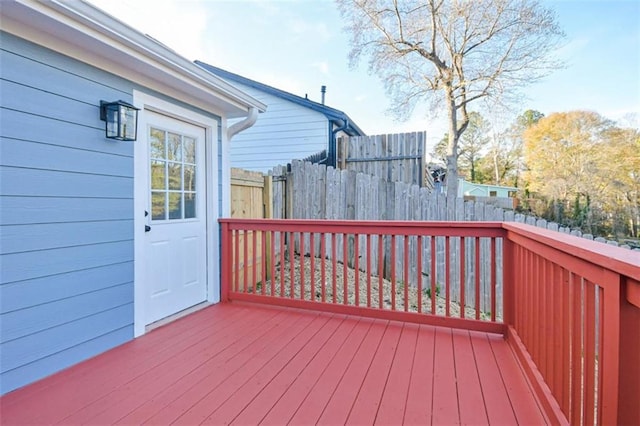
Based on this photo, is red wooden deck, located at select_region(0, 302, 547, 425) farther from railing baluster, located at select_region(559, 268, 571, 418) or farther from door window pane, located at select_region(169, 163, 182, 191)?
door window pane, located at select_region(169, 163, 182, 191)

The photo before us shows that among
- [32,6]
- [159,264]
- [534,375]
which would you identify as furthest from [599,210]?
[32,6]

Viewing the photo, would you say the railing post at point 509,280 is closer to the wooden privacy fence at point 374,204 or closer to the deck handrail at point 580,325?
the deck handrail at point 580,325

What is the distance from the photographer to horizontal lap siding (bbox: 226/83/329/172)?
7172mm

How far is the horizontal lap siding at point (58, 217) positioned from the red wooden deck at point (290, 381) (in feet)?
0.63

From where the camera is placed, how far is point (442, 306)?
426cm

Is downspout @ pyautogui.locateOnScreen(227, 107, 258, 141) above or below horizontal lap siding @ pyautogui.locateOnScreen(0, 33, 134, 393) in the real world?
above

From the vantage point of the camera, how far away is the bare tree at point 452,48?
6.52 m

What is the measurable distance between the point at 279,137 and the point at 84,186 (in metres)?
5.60

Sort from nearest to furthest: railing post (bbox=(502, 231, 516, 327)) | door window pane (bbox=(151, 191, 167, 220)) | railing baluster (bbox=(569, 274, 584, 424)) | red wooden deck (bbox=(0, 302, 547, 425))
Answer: railing baluster (bbox=(569, 274, 584, 424)) < red wooden deck (bbox=(0, 302, 547, 425)) < railing post (bbox=(502, 231, 516, 327)) < door window pane (bbox=(151, 191, 167, 220))

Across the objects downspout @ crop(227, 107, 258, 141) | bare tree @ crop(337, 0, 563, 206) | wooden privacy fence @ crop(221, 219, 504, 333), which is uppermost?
bare tree @ crop(337, 0, 563, 206)

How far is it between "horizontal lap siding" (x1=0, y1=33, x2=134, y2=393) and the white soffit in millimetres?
79

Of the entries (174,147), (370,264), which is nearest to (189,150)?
(174,147)

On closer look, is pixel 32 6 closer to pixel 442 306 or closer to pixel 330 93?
pixel 442 306

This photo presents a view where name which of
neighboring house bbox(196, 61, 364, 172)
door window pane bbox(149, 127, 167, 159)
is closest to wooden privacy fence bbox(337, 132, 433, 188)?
neighboring house bbox(196, 61, 364, 172)
